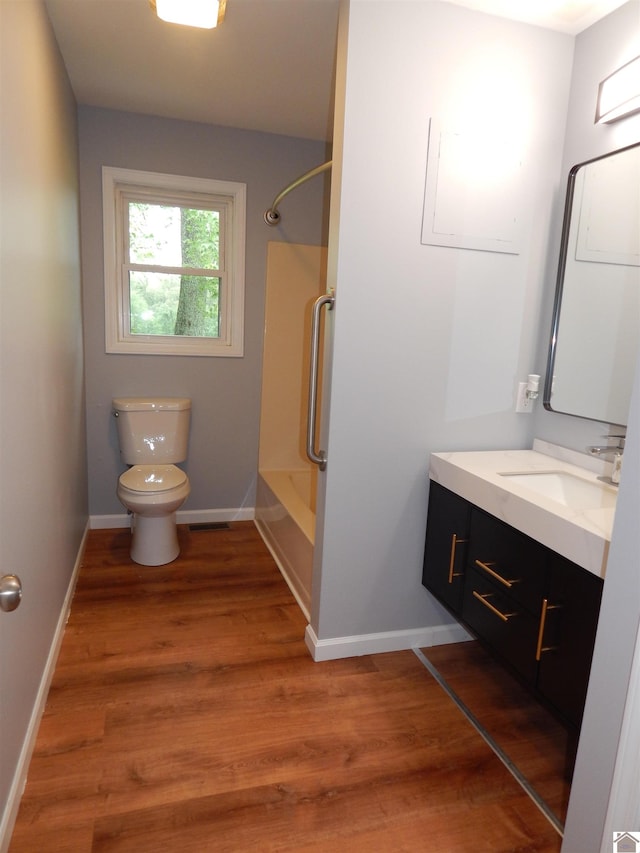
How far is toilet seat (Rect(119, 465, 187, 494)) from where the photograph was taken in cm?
282

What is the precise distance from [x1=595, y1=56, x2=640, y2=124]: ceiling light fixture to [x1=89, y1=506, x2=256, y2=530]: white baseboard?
2848 mm

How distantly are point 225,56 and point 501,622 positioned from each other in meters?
2.51

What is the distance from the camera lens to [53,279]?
2.08 m

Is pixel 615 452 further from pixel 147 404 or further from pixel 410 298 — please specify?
pixel 147 404

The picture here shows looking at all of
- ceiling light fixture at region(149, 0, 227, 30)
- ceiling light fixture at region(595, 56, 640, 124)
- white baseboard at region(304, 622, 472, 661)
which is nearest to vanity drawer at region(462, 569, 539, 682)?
white baseboard at region(304, 622, 472, 661)

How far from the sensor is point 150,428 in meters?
3.18

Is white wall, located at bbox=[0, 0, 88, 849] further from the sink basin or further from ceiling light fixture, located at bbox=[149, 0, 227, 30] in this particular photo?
the sink basin

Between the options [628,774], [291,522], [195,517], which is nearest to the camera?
[628,774]

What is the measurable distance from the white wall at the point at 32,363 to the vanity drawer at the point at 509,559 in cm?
140

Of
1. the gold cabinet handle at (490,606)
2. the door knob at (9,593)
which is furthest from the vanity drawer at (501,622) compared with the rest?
the door knob at (9,593)

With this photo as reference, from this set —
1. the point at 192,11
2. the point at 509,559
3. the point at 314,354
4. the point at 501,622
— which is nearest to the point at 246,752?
the point at 501,622

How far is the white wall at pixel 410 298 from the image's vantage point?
185 cm

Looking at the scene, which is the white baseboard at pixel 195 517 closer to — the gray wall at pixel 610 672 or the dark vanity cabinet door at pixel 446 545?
the dark vanity cabinet door at pixel 446 545

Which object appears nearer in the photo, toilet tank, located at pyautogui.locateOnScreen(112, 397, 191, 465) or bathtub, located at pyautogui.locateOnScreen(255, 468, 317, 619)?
bathtub, located at pyautogui.locateOnScreen(255, 468, 317, 619)
